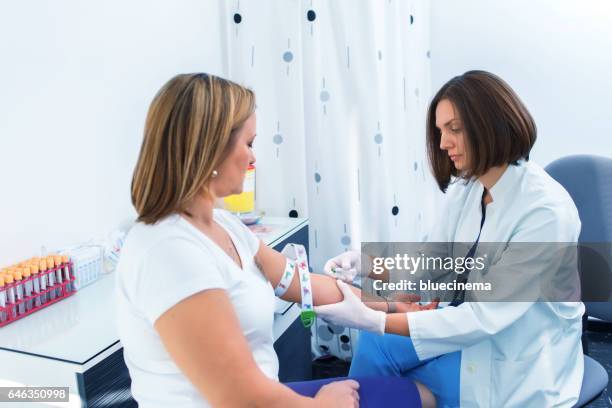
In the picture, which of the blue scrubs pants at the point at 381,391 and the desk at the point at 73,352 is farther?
the blue scrubs pants at the point at 381,391

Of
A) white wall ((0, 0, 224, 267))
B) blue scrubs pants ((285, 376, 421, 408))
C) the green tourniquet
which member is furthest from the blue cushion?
white wall ((0, 0, 224, 267))

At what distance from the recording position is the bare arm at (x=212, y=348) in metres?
0.77

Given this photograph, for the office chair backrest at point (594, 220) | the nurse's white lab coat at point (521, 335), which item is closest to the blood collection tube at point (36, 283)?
the nurse's white lab coat at point (521, 335)

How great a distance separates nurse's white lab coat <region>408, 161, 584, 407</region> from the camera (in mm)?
1156

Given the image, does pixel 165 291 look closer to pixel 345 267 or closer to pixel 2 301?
pixel 2 301

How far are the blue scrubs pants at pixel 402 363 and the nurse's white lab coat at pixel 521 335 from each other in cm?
6

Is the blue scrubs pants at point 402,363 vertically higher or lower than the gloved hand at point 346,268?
lower

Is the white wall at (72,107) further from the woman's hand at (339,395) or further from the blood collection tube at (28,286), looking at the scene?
the woman's hand at (339,395)

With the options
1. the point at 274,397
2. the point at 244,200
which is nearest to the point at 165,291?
the point at 274,397

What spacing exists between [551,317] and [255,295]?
752 mm

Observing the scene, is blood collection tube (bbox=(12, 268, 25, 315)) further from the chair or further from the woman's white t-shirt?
the chair

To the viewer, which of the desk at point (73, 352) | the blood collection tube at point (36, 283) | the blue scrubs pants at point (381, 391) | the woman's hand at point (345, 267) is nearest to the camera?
the desk at point (73, 352)

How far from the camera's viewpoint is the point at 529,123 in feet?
4.18

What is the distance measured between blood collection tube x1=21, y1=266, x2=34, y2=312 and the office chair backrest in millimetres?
1483
